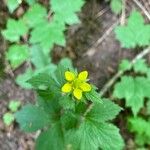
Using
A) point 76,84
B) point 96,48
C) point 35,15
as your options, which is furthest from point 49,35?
point 76,84

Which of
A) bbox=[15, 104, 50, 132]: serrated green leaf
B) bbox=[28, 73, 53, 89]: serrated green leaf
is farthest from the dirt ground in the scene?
bbox=[28, 73, 53, 89]: serrated green leaf

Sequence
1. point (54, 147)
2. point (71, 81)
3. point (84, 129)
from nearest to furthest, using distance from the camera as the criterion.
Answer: point (71, 81), point (84, 129), point (54, 147)

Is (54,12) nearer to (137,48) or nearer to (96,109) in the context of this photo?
(137,48)

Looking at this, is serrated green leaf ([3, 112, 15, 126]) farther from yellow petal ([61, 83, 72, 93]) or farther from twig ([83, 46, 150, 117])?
yellow petal ([61, 83, 72, 93])

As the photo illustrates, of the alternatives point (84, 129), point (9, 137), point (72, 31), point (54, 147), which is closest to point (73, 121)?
point (84, 129)

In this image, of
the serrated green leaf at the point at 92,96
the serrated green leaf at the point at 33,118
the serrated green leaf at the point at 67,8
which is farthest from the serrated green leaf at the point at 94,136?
the serrated green leaf at the point at 67,8

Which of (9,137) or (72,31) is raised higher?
(72,31)

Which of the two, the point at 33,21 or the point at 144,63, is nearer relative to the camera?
the point at 33,21
